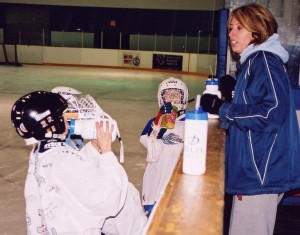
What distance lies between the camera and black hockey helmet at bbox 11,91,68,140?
5.36 ft

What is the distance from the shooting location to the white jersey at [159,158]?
9.29ft

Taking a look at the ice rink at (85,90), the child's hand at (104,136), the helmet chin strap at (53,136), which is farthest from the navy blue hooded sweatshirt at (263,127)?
the ice rink at (85,90)

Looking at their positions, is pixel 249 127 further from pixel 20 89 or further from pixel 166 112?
pixel 20 89

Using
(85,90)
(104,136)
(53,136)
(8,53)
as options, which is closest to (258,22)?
(104,136)

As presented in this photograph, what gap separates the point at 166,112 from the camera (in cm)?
275

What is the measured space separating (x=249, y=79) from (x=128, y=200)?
735 millimetres

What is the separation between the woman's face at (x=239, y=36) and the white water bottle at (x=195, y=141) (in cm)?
50

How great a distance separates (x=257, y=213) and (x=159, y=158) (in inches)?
42.8

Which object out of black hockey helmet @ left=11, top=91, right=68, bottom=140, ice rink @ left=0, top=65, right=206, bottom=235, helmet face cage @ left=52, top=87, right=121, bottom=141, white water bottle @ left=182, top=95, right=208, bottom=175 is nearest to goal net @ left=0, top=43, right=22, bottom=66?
ice rink @ left=0, top=65, right=206, bottom=235

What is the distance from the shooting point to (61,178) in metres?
1.52

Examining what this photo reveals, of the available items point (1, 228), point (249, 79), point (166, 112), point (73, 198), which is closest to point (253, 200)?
point (249, 79)

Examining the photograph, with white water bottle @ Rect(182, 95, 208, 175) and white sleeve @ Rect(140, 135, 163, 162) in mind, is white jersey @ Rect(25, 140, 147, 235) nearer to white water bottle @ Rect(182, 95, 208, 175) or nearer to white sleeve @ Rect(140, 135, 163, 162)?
white water bottle @ Rect(182, 95, 208, 175)

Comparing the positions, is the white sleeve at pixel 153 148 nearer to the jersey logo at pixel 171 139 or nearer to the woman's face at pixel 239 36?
the jersey logo at pixel 171 139

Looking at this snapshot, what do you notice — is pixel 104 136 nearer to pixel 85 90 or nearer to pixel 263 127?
pixel 263 127
